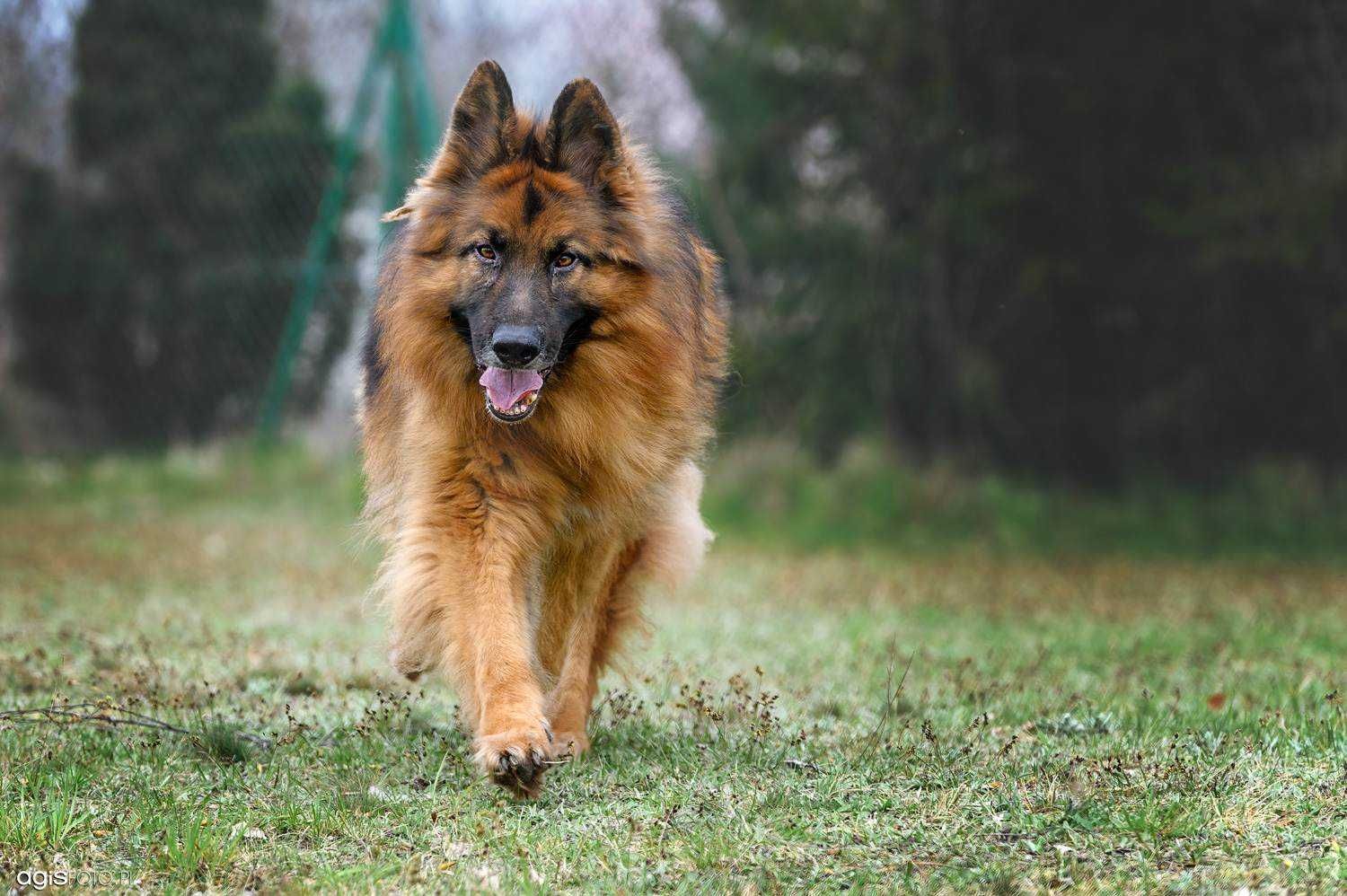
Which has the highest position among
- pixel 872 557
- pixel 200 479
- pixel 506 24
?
pixel 506 24

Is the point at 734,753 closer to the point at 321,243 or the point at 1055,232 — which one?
the point at 1055,232

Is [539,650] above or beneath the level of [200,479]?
above

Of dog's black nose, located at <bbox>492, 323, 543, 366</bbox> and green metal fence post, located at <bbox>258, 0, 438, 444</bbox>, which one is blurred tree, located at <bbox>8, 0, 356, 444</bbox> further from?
dog's black nose, located at <bbox>492, 323, 543, 366</bbox>

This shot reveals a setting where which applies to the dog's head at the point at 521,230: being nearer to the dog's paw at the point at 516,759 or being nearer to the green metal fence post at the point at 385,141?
the dog's paw at the point at 516,759

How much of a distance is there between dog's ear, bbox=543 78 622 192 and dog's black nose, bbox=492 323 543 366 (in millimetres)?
591

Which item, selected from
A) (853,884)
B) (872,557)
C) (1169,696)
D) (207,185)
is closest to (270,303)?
(207,185)

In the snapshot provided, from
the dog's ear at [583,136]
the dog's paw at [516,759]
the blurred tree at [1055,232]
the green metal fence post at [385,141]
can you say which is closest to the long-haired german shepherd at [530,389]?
the dog's ear at [583,136]

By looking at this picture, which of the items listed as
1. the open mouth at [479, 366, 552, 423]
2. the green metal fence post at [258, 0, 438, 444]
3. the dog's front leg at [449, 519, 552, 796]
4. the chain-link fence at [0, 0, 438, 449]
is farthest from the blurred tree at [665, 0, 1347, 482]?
the dog's front leg at [449, 519, 552, 796]

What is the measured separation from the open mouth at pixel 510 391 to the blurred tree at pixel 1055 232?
707 centimetres

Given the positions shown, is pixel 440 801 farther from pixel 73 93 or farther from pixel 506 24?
pixel 73 93

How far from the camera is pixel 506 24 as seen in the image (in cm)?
1145

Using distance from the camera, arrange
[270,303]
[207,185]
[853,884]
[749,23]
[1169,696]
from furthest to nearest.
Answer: [207,185], [270,303], [749,23], [1169,696], [853,884]

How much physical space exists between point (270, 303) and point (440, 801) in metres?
9.65

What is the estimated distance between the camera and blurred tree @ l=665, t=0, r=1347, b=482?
9.70 meters
